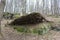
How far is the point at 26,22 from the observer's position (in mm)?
9609

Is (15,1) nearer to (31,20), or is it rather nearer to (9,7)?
(9,7)

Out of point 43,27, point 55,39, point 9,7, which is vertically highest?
point 9,7

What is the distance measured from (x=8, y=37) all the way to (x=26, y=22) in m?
2.96

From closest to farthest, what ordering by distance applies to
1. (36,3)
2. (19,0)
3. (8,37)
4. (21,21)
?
(8,37), (21,21), (19,0), (36,3)

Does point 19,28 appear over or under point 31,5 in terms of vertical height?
under

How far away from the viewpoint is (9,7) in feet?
63.5

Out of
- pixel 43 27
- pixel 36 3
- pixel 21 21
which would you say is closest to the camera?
pixel 43 27

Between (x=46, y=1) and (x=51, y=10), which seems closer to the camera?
(x=51, y=10)

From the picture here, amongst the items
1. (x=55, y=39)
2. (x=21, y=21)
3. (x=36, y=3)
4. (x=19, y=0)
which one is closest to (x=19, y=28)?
(x=21, y=21)

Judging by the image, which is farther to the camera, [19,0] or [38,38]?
[19,0]

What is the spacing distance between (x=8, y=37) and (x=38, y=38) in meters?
1.55

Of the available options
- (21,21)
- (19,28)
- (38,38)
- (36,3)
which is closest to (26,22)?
(21,21)

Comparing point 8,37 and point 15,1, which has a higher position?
point 15,1

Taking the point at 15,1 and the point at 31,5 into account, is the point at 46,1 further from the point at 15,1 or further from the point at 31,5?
the point at 15,1
